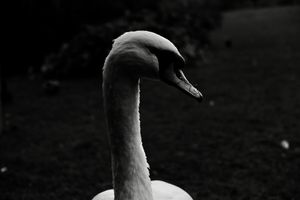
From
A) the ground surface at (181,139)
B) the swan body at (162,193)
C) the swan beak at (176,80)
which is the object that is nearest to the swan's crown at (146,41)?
the swan beak at (176,80)

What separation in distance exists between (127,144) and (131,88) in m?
0.25

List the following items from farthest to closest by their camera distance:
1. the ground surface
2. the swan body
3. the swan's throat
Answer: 1. the ground surface
2. the swan body
3. the swan's throat

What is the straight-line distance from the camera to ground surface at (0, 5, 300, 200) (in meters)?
4.01

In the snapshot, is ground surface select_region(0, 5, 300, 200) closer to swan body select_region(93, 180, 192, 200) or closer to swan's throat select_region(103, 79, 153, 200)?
swan body select_region(93, 180, 192, 200)

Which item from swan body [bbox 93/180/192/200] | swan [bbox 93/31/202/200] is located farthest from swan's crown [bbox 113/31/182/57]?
swan body [bbox 93/180/192/200]

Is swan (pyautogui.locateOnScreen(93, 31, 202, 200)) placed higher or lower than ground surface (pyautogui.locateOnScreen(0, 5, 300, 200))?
higher

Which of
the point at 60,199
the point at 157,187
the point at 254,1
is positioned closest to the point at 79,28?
the point at 60,199

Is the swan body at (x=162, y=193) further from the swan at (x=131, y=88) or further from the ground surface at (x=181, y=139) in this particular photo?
the ground surface at (x=181, y=139)

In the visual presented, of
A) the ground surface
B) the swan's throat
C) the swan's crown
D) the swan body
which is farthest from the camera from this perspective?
the ground surface

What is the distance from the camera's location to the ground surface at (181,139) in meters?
4.01

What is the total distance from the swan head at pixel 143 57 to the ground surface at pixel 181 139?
2.19 meters

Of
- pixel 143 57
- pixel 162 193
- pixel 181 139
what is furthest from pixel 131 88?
pixel 181 139

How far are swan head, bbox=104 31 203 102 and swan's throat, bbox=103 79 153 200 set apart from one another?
0.27 feet

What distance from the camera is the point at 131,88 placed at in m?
1.84
